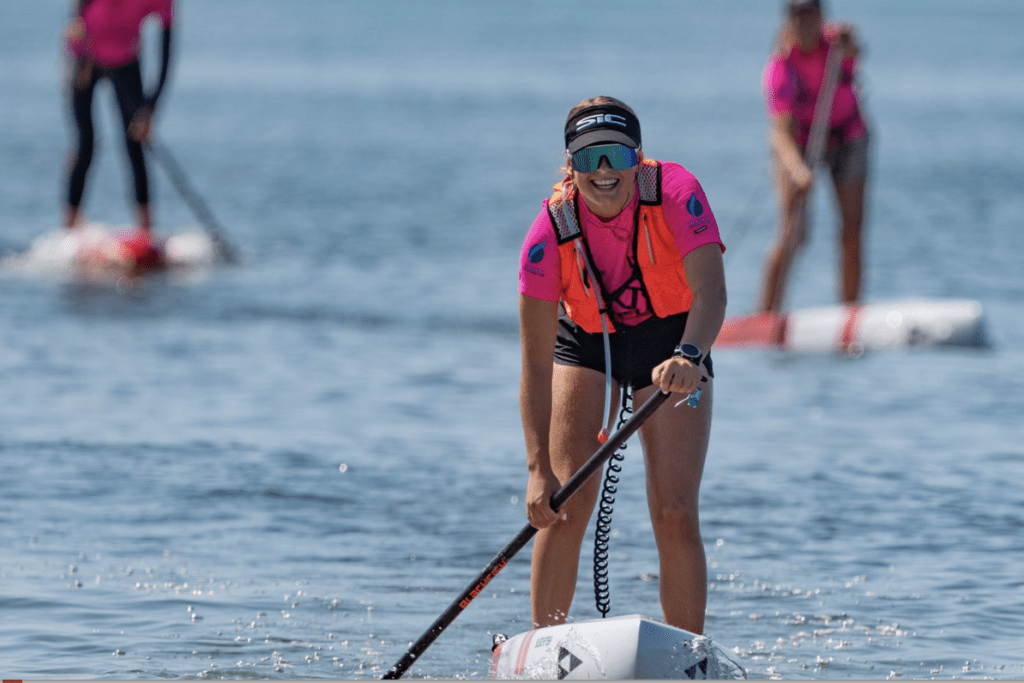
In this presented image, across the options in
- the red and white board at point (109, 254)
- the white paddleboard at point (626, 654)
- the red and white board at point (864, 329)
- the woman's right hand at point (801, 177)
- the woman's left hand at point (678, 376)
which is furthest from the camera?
the red and white board at point (109, 254)

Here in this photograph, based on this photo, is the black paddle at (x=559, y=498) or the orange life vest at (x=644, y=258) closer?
the black paddle at (x=559, y=498)

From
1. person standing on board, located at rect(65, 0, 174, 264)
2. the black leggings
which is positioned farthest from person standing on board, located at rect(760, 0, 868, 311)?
the black leggings

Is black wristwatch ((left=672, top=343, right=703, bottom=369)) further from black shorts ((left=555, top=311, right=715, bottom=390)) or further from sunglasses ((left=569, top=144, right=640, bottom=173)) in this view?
sunglasses ((left=569, top=144, right=640, bottom=173))

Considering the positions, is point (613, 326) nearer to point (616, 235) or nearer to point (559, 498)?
point (616, 235)

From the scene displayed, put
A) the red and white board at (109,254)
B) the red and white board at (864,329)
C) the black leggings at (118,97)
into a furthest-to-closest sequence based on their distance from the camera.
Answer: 1. the red and white board at (109,254)
2. the black leggings at (118,97)
3. the red and white board at (864,329)

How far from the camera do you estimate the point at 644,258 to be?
5141 mm

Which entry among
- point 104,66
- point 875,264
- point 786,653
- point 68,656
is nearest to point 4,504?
point 68,656

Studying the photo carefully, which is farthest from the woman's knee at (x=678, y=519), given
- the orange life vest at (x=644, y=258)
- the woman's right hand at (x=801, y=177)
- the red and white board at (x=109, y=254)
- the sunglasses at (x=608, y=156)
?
the red and white board at (x=109, y=254)

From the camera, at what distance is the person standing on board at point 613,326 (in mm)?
5012

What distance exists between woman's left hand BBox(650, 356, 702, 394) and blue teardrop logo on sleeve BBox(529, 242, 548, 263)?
526 millimetres

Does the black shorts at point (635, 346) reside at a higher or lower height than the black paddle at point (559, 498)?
higher

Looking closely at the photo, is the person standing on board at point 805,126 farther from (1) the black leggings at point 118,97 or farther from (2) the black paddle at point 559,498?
(2) the black paddle at point 559,498

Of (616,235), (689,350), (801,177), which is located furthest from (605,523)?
(801,177)

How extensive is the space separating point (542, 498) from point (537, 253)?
72 centimetres
